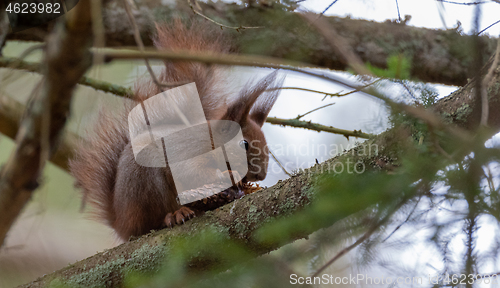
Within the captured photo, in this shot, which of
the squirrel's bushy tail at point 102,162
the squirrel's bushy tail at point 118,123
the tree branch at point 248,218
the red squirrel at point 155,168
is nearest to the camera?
the tree branch at point 248,218

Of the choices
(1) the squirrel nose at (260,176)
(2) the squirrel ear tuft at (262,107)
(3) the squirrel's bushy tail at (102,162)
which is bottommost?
(3) the squirrel's bushy tail at (102,162)

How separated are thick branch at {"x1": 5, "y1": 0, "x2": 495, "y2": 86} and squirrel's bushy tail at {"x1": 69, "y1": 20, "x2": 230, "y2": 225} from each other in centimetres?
48

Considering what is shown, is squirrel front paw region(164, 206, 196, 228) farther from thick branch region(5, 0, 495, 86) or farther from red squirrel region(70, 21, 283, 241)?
thick branch region(5, 0, 495, 86)

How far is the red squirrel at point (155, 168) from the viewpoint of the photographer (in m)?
1.90

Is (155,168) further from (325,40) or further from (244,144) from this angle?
(325,40)

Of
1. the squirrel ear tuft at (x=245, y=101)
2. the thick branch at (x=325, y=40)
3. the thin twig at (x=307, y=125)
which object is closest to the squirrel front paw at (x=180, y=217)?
the squirrel ear tuft at (x=245, y=101)

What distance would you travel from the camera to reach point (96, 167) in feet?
7.10

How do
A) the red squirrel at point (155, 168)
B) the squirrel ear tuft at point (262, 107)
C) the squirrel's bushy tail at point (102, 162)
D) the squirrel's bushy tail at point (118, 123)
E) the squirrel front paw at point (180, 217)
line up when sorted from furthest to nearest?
the squirrel ear tuft at point (262, 107) < the squirrel's bushy tail at point (102, 162) < the squirrel's bushy tail at point (118, 123) < the red squirrel at point (155, 168) < the squirrel front paw at point (180, 217)

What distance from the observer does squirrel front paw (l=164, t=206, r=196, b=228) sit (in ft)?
5.49

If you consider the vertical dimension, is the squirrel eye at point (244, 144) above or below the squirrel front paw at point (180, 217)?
above

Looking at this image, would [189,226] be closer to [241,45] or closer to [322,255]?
[322,255]

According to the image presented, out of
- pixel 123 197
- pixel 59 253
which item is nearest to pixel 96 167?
pixel 123 197

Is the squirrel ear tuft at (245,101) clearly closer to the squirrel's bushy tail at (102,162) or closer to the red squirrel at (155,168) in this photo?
the red squirrel at (155,168)

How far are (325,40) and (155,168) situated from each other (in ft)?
4.93
